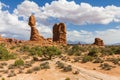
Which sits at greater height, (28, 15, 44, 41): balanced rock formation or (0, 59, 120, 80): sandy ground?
(28, 15, 44, 41): balanced rock formation

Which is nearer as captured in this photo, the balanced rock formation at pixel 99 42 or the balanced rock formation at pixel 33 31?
the balanced rock formation at pixel 33 31

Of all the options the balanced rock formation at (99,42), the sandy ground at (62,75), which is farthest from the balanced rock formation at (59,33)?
the sandy ground at (62,75)

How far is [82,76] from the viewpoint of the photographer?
77.1ft

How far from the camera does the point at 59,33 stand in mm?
79250

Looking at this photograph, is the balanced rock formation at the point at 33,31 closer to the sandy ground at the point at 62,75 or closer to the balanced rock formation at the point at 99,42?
the balanced rock formation at the point at 99,42

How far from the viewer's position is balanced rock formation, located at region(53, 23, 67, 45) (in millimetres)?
78713

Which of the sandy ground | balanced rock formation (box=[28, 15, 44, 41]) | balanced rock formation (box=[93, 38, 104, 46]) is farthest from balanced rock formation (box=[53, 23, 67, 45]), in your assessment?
the sandy ground

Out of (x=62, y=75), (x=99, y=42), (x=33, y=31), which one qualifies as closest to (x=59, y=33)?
(x=33, y=31)

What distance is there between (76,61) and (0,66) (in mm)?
9975

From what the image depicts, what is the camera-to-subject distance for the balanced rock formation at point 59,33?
258 ft

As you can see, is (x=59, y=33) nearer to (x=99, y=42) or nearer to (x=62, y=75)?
(x=99, y=42)

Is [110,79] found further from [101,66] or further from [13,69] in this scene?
[13,69]

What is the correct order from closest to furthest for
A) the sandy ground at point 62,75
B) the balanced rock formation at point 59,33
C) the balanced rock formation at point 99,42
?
1. the sandy ground at point 62,75
2. the balanced rock formation at point 59,33
3. the balanced rock formation at point 99,42

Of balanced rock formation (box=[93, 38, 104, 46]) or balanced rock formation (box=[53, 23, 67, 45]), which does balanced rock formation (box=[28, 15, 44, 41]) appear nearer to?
balanced rock formation (box=[53, 23, 67, 45])
